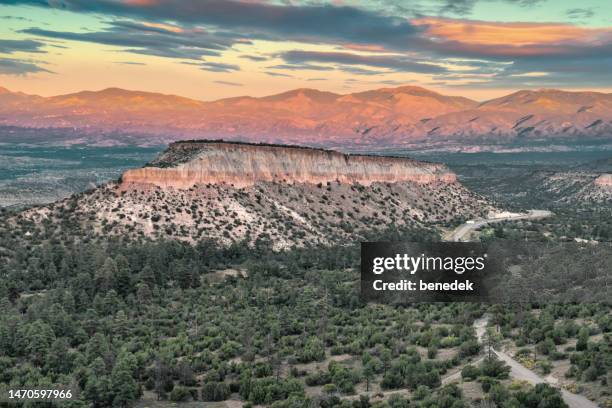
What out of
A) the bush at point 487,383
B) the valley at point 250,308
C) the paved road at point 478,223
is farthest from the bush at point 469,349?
the paved road at point 478,223

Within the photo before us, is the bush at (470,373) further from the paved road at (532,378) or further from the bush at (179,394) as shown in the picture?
the bush at (179,394)

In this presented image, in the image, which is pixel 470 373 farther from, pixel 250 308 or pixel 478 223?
pixel 478 223

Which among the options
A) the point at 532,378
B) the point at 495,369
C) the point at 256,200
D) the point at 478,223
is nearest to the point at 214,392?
the point at 495,369

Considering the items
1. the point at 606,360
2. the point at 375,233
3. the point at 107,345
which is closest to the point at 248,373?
the point at 107,345

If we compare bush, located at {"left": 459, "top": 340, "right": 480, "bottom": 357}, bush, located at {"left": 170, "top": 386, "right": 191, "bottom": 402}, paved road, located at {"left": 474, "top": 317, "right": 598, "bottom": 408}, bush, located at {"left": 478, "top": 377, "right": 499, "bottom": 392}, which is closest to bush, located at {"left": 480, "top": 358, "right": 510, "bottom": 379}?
paved road, located at {"left": 474, "top": 317, "right": 598, "bottom": 408}

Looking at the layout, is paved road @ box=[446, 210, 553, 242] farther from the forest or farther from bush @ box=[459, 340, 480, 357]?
bush @ box=[459, 340, 480, 357]

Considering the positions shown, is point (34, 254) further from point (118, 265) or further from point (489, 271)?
point (489, 271)
